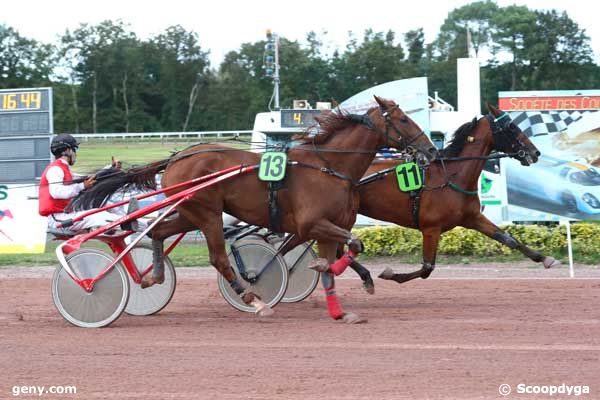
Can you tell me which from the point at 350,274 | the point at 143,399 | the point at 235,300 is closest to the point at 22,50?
the point at 350,274

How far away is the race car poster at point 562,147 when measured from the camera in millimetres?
10445

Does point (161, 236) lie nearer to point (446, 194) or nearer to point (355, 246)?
point (355, 246)

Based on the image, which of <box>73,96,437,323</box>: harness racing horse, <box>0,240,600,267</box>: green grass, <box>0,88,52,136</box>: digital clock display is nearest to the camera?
<box>73,96,437,323</box>: harness racing horse

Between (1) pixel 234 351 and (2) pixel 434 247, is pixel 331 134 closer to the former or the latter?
(2) pixel 434 247

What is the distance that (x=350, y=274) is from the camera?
36.4 ft

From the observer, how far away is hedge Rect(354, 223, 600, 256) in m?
11.5

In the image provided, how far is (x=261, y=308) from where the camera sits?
744 centimetres

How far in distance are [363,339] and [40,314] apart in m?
3.18

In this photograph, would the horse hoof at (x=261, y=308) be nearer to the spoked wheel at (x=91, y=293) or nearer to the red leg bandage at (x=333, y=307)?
the red leg bandage at (x=333, y=307)

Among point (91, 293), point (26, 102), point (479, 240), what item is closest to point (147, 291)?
point (91, 293)

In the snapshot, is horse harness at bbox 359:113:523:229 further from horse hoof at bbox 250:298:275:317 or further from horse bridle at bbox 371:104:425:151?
horse hoof at bbox 250:298:275:317
